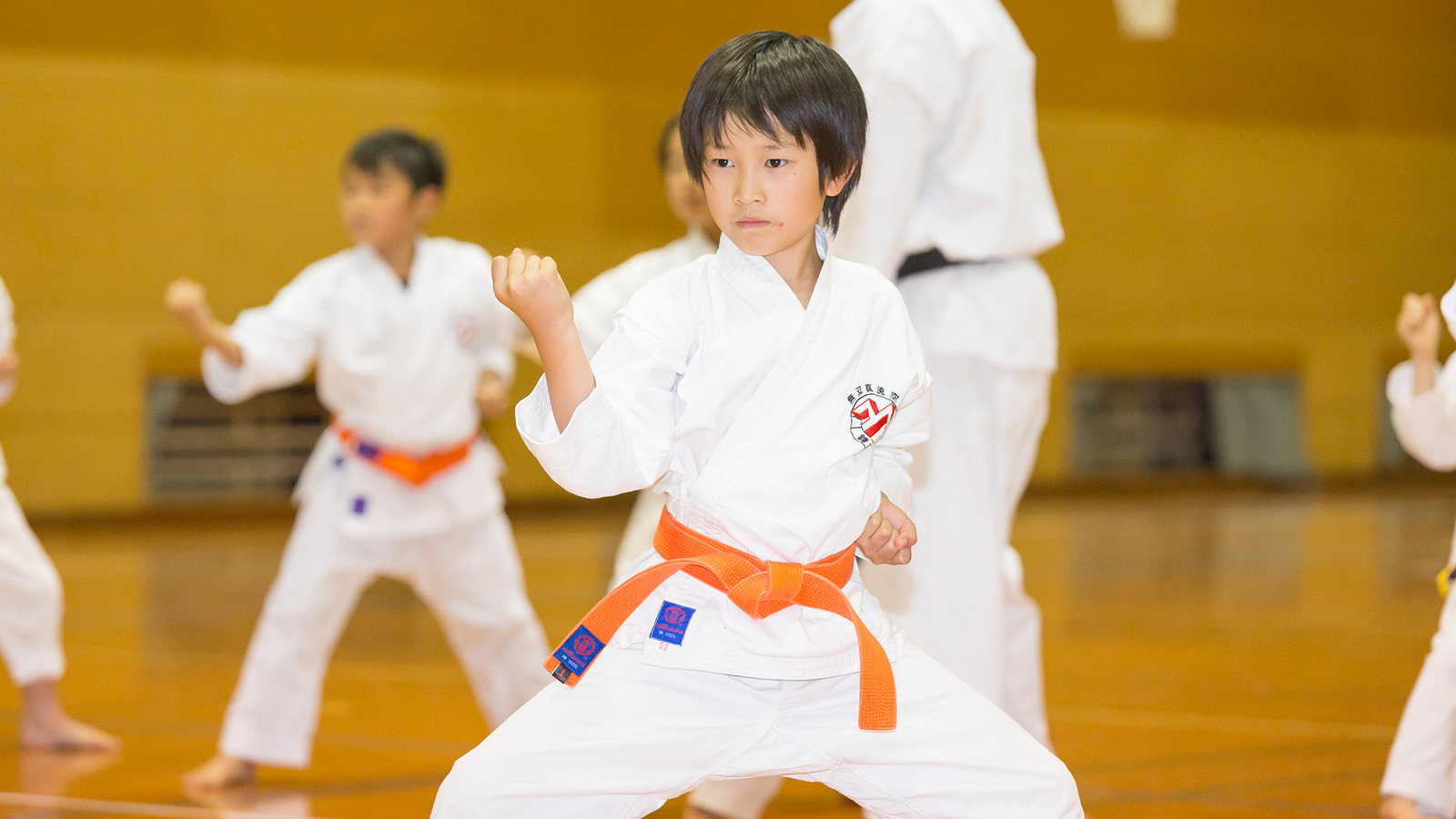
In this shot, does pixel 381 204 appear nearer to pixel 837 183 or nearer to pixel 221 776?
pixel 221 776

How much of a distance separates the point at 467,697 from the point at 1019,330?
2015 millimetres

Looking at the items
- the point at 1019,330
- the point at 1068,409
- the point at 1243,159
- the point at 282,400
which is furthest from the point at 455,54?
the point at 1019,330

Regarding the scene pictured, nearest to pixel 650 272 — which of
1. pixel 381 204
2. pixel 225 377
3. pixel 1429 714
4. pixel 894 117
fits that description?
pixel 381 204

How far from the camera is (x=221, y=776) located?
3076mm

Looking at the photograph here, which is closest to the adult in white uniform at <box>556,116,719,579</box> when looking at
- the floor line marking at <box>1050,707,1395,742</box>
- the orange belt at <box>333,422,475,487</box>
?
the orange belt at <box>333,422,475,487</box>

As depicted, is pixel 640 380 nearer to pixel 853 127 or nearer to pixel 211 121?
pixel 853 127

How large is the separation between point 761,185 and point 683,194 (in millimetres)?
1715

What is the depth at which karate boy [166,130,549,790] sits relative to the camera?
3189mm

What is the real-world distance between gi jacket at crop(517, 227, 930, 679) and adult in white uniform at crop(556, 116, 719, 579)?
1534 mm

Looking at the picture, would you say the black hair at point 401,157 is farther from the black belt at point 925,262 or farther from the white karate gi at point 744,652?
the white karate gi at point 744,652

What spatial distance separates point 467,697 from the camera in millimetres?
4012

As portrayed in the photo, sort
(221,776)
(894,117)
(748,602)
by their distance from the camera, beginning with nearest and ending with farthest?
(748,602), (894,117), (221,776)

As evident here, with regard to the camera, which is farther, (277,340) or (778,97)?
(277,340)

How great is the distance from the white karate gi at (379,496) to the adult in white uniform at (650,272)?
0.69 ft
